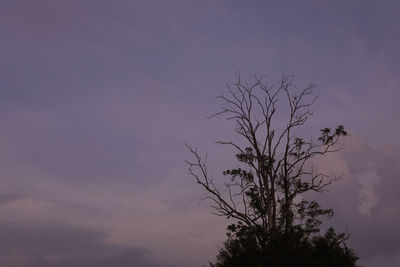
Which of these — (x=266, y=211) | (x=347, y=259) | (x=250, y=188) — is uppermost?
(x=250, y=188)

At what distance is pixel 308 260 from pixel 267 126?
12133 millimetres

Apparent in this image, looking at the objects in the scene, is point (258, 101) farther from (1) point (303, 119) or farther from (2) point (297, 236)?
(2) point (297, 236)

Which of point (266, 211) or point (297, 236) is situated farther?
point (266, 211)

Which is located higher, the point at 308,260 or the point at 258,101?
the point at 258,101

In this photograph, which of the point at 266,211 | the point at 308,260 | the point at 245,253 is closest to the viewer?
the point at 308,260

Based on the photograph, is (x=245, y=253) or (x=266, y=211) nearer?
(x=245, y=253)

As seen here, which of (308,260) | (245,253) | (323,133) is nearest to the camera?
(308,260)

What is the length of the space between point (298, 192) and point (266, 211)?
2.77 metres

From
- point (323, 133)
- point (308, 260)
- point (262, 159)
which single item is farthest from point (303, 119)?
point (308, 260)

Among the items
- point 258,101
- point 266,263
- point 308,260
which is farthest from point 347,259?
point 258,101

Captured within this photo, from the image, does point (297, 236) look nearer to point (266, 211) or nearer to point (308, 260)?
point (308, 260)

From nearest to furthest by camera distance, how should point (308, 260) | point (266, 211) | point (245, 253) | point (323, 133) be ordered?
point (308, 260) < point (245, 253) < point (266, 211) < point (323, 133)

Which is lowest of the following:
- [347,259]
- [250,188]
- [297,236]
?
[347,259]

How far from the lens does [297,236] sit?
22047 mm
